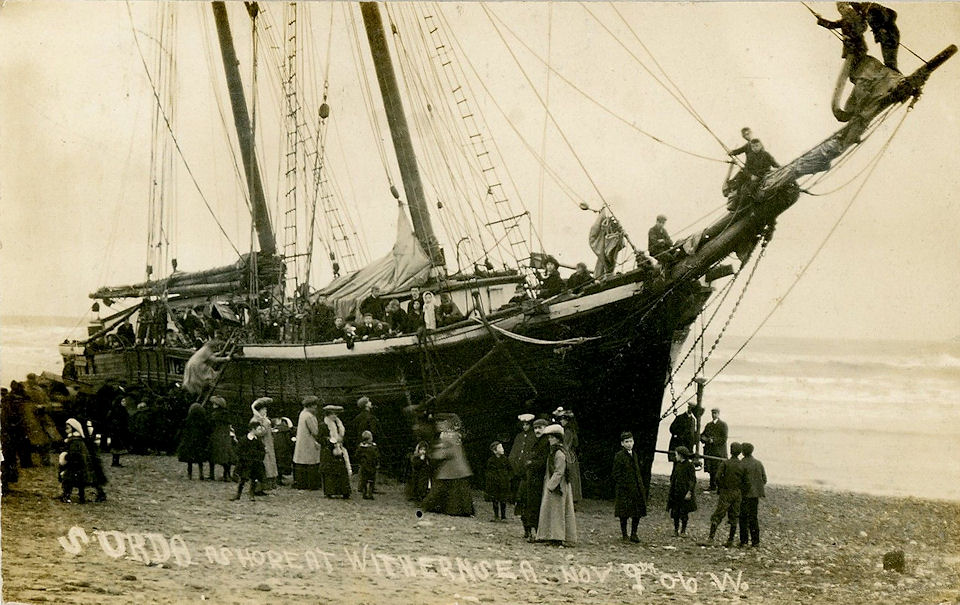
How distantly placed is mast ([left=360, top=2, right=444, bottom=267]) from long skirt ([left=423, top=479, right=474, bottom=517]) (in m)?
2.35

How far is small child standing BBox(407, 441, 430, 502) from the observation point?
802 cm

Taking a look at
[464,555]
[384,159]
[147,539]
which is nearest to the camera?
[464,555]

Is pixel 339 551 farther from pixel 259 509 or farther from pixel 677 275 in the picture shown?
pixel 677 275

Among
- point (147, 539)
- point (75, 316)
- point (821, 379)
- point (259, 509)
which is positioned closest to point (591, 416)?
point (821, 379)

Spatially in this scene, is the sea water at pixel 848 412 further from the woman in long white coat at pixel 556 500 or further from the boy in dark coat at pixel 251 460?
the boy in dark coat at pixel 251 460

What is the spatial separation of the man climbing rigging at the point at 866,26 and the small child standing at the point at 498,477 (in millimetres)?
4507

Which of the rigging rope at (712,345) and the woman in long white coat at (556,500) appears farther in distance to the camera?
the rigging rope at (712,345)

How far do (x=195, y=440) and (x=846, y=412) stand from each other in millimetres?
6124

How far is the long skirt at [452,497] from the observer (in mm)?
7863

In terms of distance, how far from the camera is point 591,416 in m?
8.01

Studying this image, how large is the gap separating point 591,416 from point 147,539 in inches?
165

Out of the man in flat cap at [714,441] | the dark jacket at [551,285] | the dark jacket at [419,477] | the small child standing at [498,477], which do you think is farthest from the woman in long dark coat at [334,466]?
the man in flat cap at [714,441]

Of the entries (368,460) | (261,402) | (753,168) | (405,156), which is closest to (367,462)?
(368,460)

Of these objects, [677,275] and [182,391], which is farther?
[182,391]
